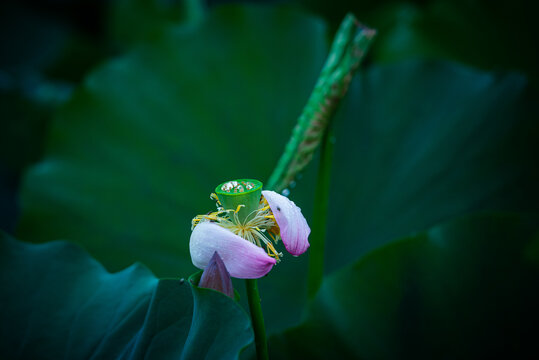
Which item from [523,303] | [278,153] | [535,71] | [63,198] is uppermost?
[63,198]

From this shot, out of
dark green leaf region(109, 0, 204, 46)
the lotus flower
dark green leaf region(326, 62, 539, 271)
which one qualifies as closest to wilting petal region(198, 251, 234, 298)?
the lotus flower

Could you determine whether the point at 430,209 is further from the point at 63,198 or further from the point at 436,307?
the point at 63,198

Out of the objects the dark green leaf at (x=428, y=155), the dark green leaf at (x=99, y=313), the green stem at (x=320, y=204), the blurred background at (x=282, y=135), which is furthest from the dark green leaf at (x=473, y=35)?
the dark green leaf at (x=99, y=313)

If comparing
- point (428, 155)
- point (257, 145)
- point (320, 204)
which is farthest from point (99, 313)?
point (428, 155)

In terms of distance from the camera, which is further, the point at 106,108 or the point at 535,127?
the point at 106,108

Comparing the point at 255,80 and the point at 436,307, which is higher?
the point at 255,80

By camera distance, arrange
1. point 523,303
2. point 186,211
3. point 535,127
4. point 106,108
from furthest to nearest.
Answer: point 106,108 → point 186,211 → point 535,127 → point 523,303

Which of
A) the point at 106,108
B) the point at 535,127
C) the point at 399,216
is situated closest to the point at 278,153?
the point at 399,216

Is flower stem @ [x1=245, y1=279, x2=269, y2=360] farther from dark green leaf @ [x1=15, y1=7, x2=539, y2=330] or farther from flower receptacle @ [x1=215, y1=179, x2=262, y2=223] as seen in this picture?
dark green leaf @ [x1=15, y1=7, x2=539, y2=330]

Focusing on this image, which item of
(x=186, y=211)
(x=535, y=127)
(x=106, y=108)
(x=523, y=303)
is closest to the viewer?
(x=523, y=303)
